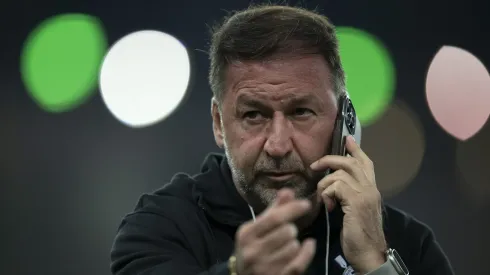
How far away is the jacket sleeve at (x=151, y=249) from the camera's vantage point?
1.13 metres

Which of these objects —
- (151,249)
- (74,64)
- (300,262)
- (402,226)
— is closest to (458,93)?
(402,226)

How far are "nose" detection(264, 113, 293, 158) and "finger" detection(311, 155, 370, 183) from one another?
0.07 m

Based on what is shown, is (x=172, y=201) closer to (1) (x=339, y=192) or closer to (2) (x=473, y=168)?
(1) (x=339, y=192)

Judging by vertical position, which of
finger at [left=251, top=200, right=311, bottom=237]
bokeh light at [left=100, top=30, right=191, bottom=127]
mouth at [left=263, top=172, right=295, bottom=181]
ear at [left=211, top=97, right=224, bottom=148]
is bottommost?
finger at [left=251, top=200, right=311, bottom=237]

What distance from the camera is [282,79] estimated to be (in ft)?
4.16

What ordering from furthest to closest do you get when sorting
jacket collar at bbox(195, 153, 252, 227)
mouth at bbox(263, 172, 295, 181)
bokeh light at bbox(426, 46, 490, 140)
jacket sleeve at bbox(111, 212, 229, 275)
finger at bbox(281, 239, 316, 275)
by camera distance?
bokeh light at bbox(426, 46, 490, 140)
jacket collar at bbox(195, 153, 252, 227)
mouth at bbox(263, 172, 295, 181)
jacket sleeve at bbox(111, 212, 229, 275)
finger at bbox(281, 239, 316, 275)

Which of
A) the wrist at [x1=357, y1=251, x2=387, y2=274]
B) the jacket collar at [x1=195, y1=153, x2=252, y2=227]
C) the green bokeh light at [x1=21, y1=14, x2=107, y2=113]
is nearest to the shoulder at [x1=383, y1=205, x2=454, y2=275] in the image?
the wrist at [x1=357, y1=251, x2=387, y2=274]

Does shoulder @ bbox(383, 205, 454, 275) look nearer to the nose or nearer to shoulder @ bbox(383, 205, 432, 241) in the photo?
shoulder @ bbox(383, 205, 432, 241)

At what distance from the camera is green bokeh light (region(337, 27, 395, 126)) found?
9.58 feet

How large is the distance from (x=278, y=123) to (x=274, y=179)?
115 mm

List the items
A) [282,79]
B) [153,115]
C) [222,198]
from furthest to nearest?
[153,115] → [222,198] → [282,79]

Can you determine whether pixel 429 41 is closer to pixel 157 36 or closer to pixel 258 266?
pixel 157 36

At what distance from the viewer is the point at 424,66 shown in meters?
2.94

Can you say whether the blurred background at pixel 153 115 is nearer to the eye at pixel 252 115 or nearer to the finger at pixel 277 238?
the eye at pixel 252 115
